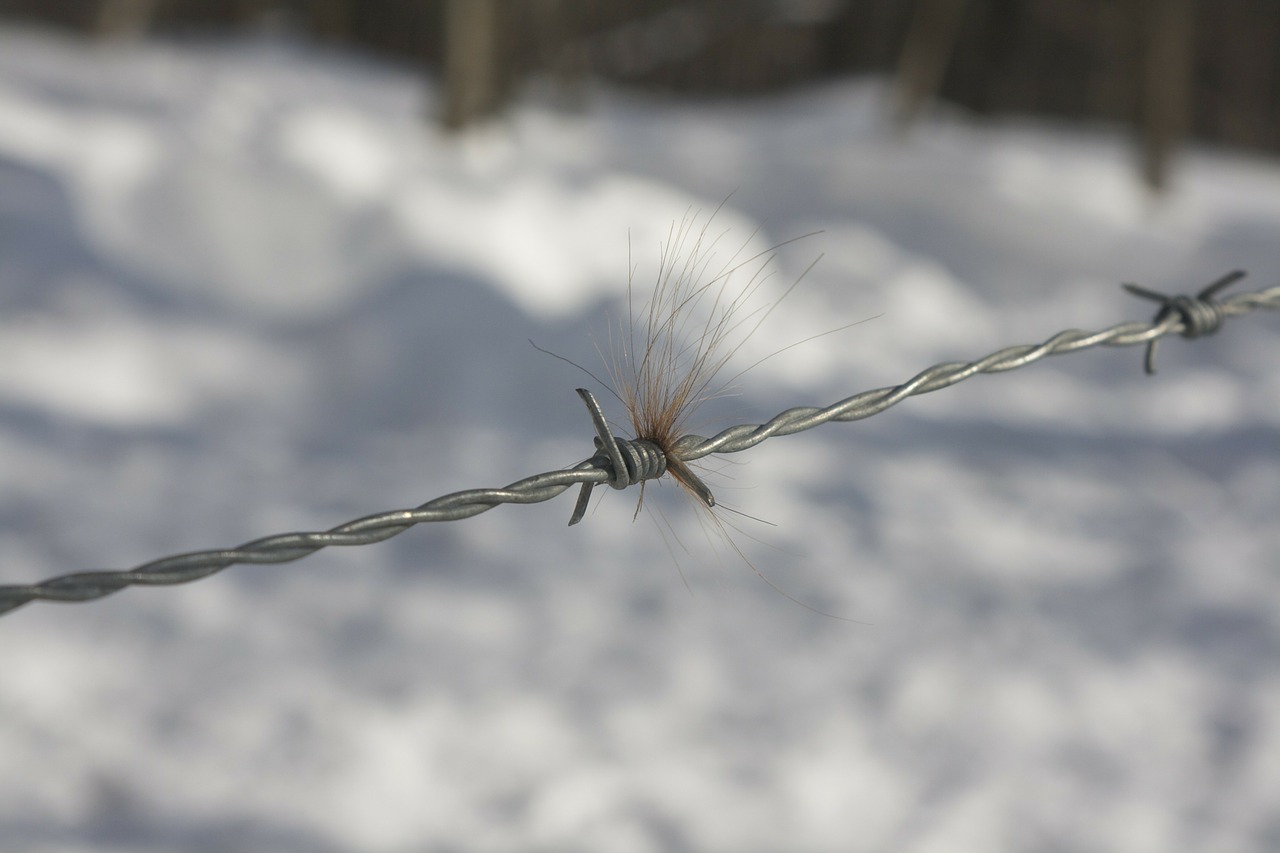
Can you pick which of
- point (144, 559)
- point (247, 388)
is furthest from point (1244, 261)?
point (144, 559)

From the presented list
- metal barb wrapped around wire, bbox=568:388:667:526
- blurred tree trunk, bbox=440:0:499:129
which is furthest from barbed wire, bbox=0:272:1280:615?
blurred tree trunk, bbox=440:0:499:129

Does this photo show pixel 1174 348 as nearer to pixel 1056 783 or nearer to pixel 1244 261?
pixel 1244 261

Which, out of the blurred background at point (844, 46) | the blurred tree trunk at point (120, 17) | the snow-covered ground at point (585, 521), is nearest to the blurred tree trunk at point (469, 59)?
the blurred background at point (844, 46)

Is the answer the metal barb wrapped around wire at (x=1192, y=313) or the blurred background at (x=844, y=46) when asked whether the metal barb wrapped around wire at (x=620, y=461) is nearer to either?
the metal barb wrapped around wire at (x=1192, y=313)

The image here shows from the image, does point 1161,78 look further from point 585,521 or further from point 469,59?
point 585,521

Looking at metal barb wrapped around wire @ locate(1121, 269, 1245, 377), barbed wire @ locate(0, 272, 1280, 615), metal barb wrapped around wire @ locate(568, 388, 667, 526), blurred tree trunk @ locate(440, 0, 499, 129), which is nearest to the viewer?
barbed wire @ locate(0, 272, 1280, 615)

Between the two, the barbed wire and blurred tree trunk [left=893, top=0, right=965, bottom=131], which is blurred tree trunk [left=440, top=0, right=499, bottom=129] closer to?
blurred tree trunk [left=893, top=0, right=965, bottom=131]
